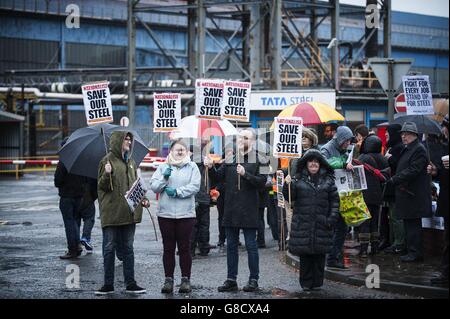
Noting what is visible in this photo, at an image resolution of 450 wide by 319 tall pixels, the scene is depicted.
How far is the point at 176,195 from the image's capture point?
11031 millimetres

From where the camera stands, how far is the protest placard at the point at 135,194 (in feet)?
36.5

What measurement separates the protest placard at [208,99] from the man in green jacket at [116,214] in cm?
176

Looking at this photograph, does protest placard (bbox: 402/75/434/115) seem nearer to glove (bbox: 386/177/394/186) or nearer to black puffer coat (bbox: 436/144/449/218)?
glove (bbox: 386/177/394/186)

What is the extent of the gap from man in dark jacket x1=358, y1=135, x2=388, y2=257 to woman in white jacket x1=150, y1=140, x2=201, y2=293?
11.0ft

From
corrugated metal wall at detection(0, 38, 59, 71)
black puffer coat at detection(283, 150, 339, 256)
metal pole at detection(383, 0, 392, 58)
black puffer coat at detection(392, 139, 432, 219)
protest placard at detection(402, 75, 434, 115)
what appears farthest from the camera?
corrugated metal wall at detection(0, 38, 59, 71)

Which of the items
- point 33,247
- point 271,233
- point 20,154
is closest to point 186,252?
point 33,247

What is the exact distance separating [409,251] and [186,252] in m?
3.56

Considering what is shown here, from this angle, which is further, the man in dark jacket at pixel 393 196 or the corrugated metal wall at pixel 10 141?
the corrugated metal wall at pixel 10 141

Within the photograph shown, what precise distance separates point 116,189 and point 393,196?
4.83 metres

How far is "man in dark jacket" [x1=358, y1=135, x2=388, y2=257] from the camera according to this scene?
13.5 m

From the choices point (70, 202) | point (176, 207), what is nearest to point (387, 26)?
point (70, 202)

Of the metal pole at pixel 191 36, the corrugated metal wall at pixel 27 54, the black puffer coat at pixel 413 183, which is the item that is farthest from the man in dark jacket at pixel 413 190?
the corrugated metal wall at pixel 27 54


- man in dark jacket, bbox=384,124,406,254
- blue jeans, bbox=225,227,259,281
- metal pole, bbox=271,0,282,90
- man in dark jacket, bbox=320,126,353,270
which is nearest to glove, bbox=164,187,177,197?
A: blue jeans, bbox=225,227,259,281

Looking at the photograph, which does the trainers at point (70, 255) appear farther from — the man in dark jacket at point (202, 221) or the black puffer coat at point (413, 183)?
the black puffer coat at point (413, 183)
